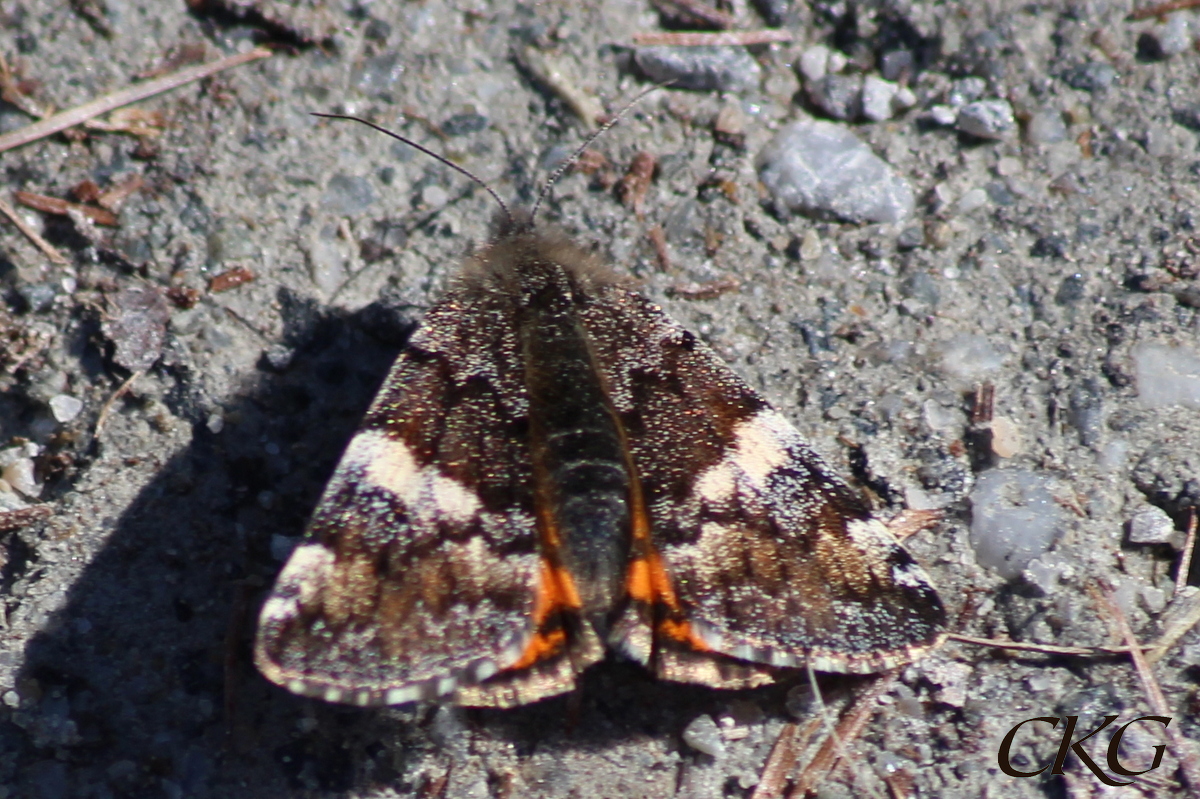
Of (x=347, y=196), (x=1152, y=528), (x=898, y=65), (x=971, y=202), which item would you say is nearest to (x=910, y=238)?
(x=971, y=202)

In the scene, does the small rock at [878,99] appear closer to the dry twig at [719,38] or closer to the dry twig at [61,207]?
the dry twig at [719,38]

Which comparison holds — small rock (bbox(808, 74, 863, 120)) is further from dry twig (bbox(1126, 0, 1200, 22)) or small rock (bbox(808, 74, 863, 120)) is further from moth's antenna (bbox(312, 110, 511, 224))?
dry twig (bbox(1126, 0, 1200, 22))

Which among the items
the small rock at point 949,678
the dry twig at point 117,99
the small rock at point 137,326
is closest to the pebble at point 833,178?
the small rock at point 949,678

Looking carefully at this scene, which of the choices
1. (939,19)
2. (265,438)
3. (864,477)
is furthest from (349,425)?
(939,19)

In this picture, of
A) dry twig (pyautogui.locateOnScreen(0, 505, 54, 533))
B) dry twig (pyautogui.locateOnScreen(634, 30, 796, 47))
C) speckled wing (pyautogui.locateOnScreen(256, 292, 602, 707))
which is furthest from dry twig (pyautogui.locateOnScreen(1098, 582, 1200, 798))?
dry twig (pyautogui.locateOnScreen(0, 505, 54, 533))

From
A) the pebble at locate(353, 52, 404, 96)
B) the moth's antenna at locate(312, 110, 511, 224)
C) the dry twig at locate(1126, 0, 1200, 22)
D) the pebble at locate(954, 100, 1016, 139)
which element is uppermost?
the dry twig at locate(1126, 0, 1200, 22)

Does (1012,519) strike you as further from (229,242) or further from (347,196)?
(229,242)

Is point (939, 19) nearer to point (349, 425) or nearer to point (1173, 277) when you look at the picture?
point (1173, 277)
